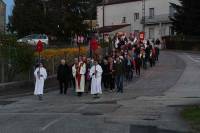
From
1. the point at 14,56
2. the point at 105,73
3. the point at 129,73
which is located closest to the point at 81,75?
the point at 105,73

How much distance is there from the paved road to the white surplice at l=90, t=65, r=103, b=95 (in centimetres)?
43

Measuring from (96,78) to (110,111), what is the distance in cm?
725

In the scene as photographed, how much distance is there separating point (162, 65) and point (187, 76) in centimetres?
955

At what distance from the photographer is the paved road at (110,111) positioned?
17531 mm

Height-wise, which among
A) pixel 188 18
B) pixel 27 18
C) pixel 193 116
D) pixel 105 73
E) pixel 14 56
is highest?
pixel 188 18

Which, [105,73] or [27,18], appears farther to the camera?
[27,18]

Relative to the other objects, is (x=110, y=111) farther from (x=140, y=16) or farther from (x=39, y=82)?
(x=140, y=16)

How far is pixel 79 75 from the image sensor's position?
29938 mm

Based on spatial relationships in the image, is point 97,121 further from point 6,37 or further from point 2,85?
point 6,37

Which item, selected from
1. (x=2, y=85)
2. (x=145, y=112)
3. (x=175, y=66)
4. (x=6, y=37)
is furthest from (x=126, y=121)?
(x=175, y=66)

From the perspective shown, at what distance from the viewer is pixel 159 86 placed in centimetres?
3328

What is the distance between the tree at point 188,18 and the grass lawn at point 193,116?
5639 centimetres

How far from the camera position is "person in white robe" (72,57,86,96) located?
29678 millimetres

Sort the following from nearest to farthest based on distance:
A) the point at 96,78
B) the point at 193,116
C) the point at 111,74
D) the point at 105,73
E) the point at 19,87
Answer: the point at 193,116
the point at 96,78
the point at 111,74
the point at 105,73
the point at 19,87
